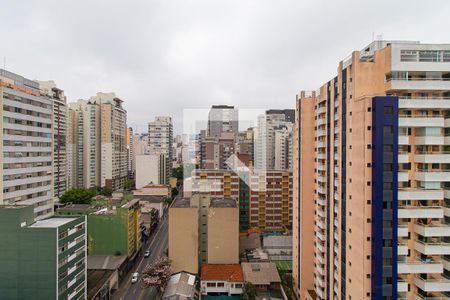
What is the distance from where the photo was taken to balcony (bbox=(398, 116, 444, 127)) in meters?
10.2

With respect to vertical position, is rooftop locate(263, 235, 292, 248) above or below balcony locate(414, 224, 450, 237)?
below

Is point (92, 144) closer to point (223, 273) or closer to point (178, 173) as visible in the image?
point (178, 173)

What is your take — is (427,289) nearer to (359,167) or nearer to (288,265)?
(359,167)

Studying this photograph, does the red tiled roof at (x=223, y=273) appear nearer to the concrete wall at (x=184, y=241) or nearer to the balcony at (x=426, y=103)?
the concrete wall at (x=184, y=241)

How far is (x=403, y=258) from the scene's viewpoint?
409 inches

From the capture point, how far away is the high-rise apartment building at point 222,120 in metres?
58.0

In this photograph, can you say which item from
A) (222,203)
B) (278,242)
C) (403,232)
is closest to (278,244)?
(278,242)

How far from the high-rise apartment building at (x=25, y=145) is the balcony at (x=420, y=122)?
20324mm

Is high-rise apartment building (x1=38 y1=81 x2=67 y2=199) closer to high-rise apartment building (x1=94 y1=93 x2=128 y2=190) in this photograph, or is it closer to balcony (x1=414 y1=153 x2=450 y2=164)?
high-rise apartment building (x1=94 y1=93 x2=128 y2=190)

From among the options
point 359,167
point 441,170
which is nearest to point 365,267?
point 359,167

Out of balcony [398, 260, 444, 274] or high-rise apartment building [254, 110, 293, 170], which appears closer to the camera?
balcony [398, 260, 444, 274]

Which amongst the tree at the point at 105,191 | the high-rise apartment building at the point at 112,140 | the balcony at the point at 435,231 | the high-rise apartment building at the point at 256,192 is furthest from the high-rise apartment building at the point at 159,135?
the balcony at the point at 435,231

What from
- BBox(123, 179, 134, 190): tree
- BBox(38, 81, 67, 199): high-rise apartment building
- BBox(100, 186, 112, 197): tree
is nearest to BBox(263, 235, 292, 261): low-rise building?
BBox(100, 186, 112, 197): tree

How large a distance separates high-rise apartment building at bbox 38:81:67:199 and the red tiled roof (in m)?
29.4
